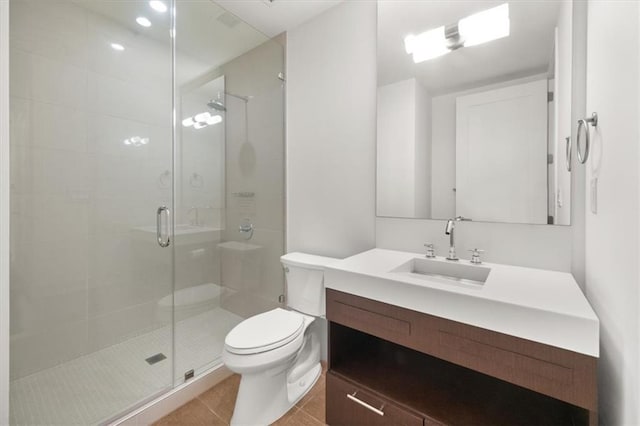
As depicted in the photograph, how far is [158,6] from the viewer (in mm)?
1773

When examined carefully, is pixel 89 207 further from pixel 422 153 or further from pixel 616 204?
pixel 616 204

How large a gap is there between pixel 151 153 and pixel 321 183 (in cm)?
119

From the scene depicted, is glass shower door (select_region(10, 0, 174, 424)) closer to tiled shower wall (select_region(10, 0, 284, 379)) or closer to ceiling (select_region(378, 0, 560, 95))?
tiled shower wall (select_region(10, 0, 284, 379))

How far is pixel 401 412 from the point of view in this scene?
3.73ft

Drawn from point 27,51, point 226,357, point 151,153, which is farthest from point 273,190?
point 27,51

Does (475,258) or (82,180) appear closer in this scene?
(475,258)

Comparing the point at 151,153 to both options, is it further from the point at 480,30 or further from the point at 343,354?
the point at 480,30

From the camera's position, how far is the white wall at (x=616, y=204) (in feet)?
2.15

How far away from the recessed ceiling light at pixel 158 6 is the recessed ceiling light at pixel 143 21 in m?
0.09

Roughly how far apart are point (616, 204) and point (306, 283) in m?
1.43

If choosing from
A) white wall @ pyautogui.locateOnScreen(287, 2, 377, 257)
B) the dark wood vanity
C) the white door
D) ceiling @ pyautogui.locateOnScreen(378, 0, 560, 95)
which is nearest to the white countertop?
the dark wood vanity

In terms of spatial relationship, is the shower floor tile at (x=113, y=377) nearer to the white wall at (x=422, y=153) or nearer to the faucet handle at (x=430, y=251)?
the faucet handle at (x=430, y=251)

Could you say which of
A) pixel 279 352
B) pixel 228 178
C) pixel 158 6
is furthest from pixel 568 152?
pixel 158 6

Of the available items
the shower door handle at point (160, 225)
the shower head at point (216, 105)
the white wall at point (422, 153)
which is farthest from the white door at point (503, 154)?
the shower door handle at point (160, 225)
